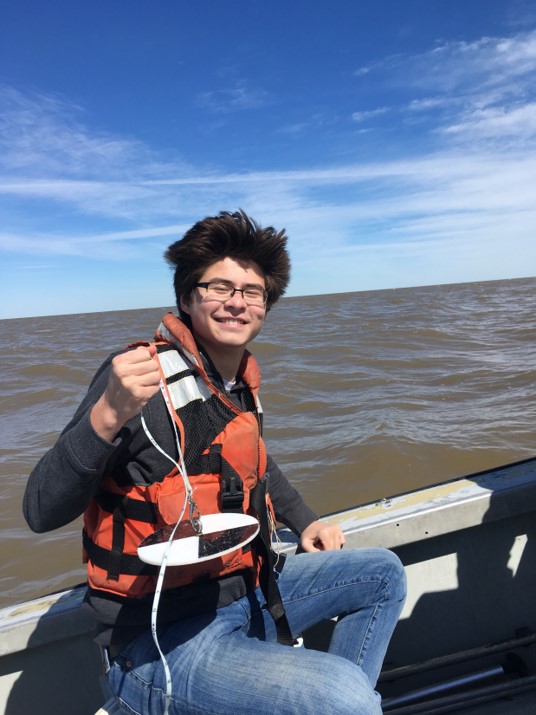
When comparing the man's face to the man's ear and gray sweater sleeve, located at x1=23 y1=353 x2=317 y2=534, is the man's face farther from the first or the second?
gray sweater sleeve, located at x1=23 y1=353 x2=317 y2=534

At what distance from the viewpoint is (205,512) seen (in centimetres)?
140

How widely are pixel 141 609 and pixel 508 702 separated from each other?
1428 millimetres

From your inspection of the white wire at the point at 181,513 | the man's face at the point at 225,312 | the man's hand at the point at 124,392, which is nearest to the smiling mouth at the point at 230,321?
the man's face at the point at 225,312

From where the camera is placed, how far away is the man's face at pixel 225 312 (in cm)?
157

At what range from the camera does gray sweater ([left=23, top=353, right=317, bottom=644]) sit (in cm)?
118

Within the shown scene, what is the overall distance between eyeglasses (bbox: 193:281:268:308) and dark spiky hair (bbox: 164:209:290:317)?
0.16ft

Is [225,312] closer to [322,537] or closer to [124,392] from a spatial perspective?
[124,392]

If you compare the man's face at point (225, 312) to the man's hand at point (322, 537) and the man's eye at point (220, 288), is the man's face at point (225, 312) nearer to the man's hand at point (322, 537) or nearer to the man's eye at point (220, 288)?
the man's eye at point (220, 288)

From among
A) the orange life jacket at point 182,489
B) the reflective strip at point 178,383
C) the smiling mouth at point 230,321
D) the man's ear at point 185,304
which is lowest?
the orange life jacket at point 182,489

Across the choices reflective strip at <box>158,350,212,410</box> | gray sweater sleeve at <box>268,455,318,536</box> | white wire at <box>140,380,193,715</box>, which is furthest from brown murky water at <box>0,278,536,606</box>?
reflective strip at <box>158,350,212,410</box>

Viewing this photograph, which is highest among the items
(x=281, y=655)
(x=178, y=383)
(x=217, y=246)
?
(x=217, y=246)

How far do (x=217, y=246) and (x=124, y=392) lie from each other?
24.8 inches

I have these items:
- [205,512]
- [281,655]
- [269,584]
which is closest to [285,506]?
[269,584]

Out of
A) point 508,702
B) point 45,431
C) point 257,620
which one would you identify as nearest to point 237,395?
point 257,620
